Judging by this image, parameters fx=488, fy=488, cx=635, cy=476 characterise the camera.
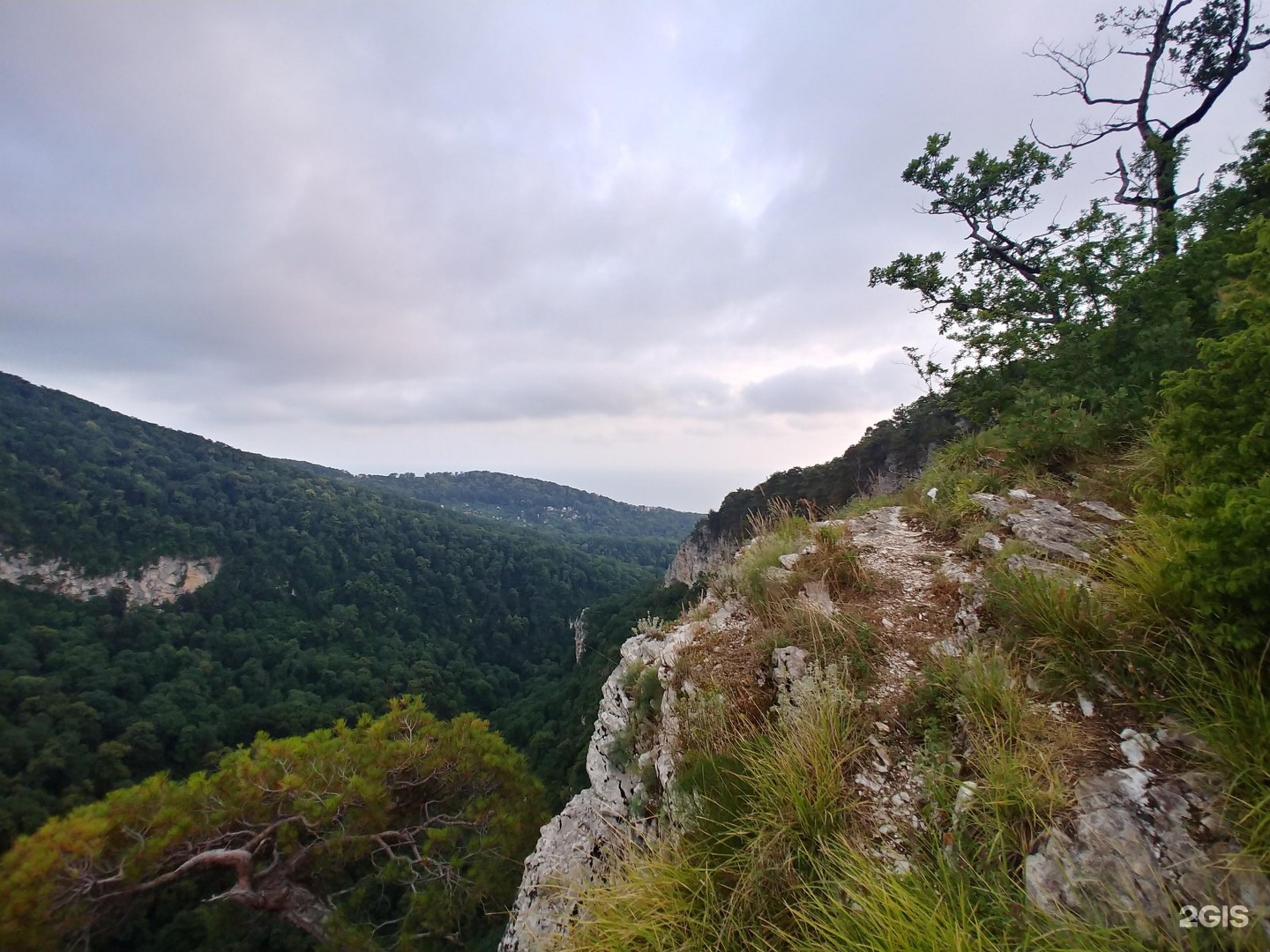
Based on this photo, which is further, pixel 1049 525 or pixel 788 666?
pixel 1049 525

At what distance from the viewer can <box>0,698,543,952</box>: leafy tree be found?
730 centimetres

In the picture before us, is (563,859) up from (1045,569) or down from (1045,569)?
down

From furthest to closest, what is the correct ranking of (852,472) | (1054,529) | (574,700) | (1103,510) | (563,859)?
(574,700)
(852,472)
(563,859)
(1103,510)
(1054,529)

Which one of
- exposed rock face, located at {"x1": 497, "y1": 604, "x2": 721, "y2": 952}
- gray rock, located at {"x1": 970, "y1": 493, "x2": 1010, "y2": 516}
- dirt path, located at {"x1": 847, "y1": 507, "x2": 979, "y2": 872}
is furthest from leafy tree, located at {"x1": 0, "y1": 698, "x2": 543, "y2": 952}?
gray rock, located at {"x1": 970, "y1": 493, "x2": 1010, "y2": 516}

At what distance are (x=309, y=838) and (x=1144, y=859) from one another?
1224 cm

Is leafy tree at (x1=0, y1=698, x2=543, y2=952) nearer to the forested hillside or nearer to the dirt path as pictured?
the dirt path

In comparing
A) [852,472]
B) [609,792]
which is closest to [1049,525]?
[609,792]

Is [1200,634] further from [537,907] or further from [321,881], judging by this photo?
[321,881]

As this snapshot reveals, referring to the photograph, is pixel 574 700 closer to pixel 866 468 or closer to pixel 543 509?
pixel 866 468

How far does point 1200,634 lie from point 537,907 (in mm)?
4266

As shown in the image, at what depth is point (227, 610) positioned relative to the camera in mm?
56125

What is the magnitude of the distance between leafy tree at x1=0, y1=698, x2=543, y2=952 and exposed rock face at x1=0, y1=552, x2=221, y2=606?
64271mm

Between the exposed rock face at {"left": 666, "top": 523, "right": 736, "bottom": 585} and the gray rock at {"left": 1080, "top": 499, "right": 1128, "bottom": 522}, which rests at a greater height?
the gray rock at {"left": 1080, "top": 499, "right": 1128, "bottom": 522}

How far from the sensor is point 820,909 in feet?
6.13
